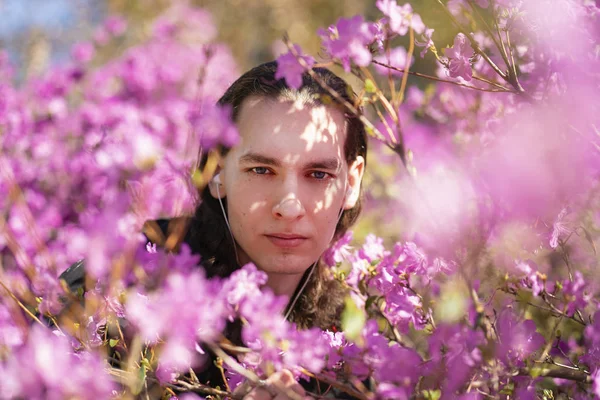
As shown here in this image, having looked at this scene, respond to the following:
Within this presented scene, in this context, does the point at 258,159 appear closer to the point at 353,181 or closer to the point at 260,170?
the point at 260,170

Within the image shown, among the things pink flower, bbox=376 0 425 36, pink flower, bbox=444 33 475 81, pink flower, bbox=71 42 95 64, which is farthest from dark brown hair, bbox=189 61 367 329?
pink flower, bbox=71 42 95 64

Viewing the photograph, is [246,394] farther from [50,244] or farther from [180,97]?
[180,97]

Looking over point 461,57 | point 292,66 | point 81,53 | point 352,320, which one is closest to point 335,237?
point 461,57

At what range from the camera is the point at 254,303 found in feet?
3.45

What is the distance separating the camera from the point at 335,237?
2100mm

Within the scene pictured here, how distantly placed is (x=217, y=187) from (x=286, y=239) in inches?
13.0

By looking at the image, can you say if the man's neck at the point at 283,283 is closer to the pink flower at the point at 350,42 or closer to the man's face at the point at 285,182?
the man's face at the point at 285,182

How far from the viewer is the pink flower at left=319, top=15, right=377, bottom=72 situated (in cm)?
113

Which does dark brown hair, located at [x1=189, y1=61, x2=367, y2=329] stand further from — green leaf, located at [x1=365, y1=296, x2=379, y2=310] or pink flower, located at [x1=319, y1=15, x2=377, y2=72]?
green leaf, located at [x1=365, y1=296, x2=379, y2=310]

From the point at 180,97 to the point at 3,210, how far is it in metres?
2.12

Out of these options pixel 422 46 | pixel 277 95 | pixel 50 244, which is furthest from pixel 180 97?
pixel 422 46

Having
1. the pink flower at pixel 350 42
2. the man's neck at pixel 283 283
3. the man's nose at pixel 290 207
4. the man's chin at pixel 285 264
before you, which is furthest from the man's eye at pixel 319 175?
the pink flower at pixel 350 42

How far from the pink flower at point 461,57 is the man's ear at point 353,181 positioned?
0.60m

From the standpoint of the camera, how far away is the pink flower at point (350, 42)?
44.7 inches
